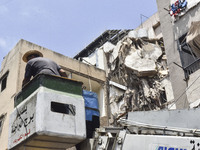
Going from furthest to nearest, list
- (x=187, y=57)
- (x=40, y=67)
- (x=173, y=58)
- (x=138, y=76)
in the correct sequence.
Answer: (x=138, y=76) < (x=173, y=58) < (x=187, y=57) < (x=40, y=67)

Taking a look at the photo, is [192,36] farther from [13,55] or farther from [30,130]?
[30,130]

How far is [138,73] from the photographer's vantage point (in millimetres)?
16359

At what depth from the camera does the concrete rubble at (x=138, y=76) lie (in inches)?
622

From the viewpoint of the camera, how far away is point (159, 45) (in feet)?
59.3

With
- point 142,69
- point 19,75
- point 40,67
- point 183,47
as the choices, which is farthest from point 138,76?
point 40,67

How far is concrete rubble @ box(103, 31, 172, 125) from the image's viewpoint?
1579 centimetres

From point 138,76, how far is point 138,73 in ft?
0.72

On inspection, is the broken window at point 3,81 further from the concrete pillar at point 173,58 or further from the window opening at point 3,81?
the concrete pillar at point 173,58

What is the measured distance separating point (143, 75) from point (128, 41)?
2.61m

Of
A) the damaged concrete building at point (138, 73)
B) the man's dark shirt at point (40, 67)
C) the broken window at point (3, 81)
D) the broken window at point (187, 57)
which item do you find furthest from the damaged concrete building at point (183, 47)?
the broken window at point (3, 81)

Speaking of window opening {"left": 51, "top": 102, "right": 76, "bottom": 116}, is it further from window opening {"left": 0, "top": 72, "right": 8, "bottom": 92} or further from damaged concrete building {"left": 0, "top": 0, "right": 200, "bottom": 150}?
window opening {"left": 0, "top": 72, "right": 8, "bottom": 92}

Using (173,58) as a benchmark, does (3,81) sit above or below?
below

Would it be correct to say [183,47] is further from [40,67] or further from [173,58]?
[40,67]

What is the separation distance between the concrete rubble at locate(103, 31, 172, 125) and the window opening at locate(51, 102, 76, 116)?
990cm
